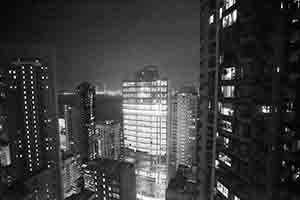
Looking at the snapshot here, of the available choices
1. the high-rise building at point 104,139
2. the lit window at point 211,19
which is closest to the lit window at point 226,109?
the lit window at point 211,19

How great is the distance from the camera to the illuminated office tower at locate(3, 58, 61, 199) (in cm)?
1467

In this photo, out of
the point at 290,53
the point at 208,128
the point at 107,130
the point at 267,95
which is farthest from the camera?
the point at 107,130

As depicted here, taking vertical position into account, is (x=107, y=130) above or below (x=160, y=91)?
below

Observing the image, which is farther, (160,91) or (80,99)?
(80,99)

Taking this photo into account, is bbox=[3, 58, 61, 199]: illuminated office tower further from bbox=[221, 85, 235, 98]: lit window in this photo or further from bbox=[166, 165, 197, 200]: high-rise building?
bbox=[221, 85, 235, 98]: lit window

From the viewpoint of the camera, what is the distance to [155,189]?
801 inches

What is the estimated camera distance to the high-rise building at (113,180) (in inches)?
586

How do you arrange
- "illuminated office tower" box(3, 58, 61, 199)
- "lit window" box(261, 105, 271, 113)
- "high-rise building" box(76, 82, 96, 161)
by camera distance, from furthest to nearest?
"high-rise building" box(76, 82, 96, 161) → "illuminated office tower" box(3, 58, 61, 199) → "lit window" box(261, 105, 271, 113)

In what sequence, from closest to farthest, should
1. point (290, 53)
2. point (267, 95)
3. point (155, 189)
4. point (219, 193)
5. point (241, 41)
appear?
1. point (290, 53)
2. point (267, 95)
3. point (241, 41)
4. point (219, 193)
5. point (155, 189)

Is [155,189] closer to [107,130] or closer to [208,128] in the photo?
[107,130]

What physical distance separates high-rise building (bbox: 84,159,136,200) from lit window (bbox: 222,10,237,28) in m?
14.1

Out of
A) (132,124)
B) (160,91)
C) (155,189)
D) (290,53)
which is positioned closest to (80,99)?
(132,124)

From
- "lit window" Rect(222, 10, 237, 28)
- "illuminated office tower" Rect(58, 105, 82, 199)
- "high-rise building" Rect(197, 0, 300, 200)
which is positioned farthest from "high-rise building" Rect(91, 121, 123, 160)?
"lit window" Rect(222, 10, 237, 28)

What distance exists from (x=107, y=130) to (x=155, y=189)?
13.9 metres
